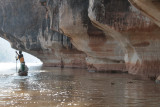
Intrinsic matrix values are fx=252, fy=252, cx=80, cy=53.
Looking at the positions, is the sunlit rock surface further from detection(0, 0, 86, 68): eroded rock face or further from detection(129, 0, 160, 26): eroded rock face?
detection(0, 0, 86, 68): eroded rock face

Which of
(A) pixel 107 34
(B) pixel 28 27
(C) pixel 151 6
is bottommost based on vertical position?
(A) pixel 107 34

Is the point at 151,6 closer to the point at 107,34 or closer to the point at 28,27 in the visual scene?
the point at 107,34

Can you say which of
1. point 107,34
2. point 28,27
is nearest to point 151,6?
point 107,34

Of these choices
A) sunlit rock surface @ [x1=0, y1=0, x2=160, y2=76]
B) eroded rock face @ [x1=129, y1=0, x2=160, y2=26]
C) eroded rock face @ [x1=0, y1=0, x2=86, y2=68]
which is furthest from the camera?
eroded rock face @ [x1=0, y1=0, x2=86, y2=68]

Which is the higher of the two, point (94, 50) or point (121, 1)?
point (121, 1)

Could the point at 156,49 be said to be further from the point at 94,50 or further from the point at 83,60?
the point at 83,60

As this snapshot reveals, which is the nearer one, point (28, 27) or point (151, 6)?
point (151, 6)

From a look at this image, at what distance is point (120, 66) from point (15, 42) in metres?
25.2

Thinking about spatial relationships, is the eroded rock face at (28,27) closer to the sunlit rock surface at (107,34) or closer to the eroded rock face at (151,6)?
the sunlit rock surface at (107,34)

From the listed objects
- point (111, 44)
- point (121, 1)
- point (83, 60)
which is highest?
point (121, 1)

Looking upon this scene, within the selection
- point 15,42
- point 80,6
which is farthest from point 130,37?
point 15,42

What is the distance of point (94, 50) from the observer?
60.0 ft

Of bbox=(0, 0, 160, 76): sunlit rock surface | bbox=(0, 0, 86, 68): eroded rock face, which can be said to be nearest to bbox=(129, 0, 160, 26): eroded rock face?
bbox=(0, 0, 160, 76): sunlit rock surface

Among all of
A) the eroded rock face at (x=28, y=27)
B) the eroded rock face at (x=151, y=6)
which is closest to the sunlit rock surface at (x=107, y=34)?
the eroded rock face at (x=151, y=6)
